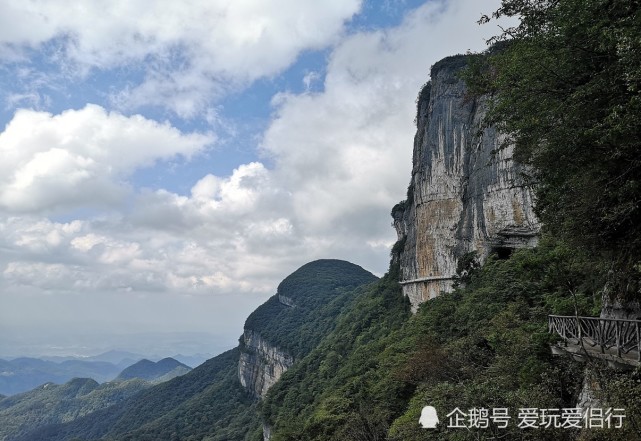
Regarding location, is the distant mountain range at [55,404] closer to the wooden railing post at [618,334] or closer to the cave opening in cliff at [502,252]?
the cave opening in cliff at [502,252]

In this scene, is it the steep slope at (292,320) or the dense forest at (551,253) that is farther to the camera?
the steep slope at (292,320)

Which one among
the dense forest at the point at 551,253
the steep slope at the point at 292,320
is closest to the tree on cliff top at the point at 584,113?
the dense forest at the point at 551,253

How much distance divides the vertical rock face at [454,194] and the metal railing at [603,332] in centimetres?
2041

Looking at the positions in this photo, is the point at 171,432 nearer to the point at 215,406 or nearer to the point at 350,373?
the point at 215,406

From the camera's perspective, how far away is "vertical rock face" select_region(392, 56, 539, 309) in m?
31.9

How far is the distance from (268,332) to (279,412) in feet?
154

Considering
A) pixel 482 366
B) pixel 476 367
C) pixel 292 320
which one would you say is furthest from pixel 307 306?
pixel 482 366

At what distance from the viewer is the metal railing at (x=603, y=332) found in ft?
26.1

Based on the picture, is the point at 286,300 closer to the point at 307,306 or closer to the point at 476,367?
the point at 307,306

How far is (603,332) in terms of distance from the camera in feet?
29.2

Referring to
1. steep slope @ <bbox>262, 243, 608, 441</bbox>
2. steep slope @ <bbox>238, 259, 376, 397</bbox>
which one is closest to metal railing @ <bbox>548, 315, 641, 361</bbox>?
steep slope @ <bbox>262, 243, 608, 441</bbox>

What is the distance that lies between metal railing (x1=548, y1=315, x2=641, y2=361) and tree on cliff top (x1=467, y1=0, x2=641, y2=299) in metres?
1.03

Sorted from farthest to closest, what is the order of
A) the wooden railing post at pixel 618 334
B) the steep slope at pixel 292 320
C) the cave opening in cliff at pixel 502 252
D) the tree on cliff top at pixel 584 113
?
the steep slope at pixel 292 320, the cave opening in cliff at pixel 502 252, the wooden railing post at pixel 618 334, the tree on cliff top at pixel 584 113

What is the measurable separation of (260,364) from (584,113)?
277 ft
